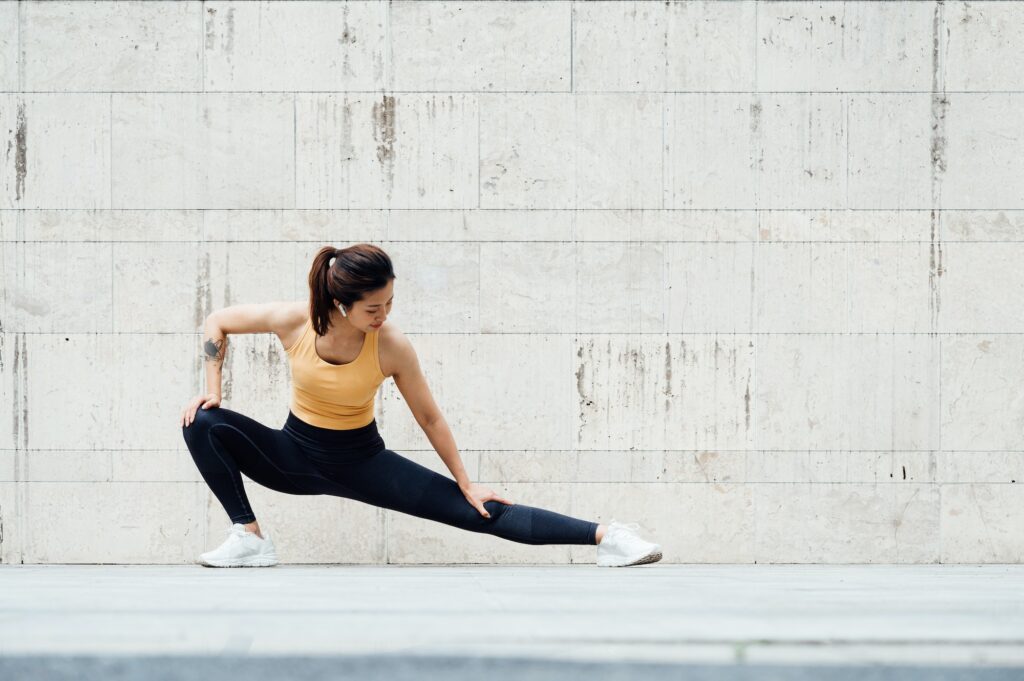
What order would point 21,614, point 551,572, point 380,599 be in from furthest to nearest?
point 551,572 → point 380,599 → point 21,614

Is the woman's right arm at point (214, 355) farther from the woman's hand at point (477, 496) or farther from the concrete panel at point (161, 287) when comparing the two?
the woman's hand at point (477, 496)

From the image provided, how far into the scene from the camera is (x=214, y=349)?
478cm

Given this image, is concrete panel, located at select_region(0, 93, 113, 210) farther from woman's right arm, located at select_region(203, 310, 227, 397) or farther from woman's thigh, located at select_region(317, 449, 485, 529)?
woman's thigh, located at select_region(317, 449, 485, 529)

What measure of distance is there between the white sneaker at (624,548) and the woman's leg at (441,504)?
9cm

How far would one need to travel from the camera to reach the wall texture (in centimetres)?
569

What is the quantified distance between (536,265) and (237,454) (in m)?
1.99

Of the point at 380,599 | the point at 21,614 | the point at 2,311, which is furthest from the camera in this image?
A: the point at 2,311

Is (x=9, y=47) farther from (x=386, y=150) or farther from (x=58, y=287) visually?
(x=386, y=150)

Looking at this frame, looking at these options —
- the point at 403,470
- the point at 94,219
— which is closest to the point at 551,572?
the point at 403,470

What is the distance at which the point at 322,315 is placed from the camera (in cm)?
439

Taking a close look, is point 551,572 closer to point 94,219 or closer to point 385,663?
point 385,663

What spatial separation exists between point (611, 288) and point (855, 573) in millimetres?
1984

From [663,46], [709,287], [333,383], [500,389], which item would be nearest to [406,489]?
[333,383]

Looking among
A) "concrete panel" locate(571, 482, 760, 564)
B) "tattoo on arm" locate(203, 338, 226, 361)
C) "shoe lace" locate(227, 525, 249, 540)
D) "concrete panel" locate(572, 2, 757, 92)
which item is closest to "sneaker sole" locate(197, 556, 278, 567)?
"shoe lace" locate(227, 525, 249, 540)
